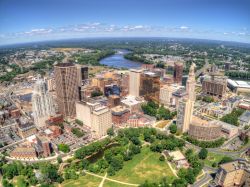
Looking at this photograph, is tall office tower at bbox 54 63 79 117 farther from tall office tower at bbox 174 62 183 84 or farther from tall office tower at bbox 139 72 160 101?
tall office tower at bbox 174 62 183 84

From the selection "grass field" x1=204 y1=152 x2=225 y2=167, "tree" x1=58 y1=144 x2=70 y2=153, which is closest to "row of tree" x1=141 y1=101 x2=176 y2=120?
"grass field" x1=204 y1=152 x2=225 y2=167

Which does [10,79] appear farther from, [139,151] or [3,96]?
[139,151]

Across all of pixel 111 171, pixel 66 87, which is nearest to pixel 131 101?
pixel 66 87

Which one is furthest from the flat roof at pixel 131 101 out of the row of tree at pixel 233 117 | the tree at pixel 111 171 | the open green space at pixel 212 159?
the tree at pixel 111 171

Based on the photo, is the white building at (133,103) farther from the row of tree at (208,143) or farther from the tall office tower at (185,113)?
the row of tree at (208,143)

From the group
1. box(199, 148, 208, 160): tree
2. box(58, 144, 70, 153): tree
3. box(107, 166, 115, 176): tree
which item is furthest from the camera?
box(58, 144, 70, 153): tree
